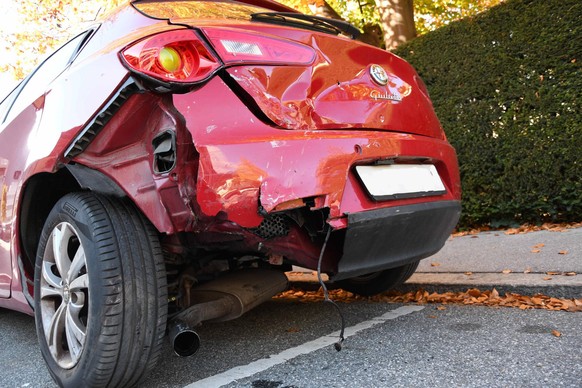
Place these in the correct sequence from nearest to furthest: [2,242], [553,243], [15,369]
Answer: [15,369] → [2,242] → [553,243]

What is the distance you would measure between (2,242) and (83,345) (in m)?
1.26

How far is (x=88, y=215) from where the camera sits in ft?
6.86

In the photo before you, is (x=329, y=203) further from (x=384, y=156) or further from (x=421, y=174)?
(x=421, y=174)

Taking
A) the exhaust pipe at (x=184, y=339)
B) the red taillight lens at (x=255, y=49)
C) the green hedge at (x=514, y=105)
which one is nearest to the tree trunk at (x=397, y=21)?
the green hedge at (x=514, y=105)

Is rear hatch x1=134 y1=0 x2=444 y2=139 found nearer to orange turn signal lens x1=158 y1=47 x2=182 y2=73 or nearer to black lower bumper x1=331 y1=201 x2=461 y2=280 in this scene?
orange turn signal lens x1=158 y1=47 x2=182 y2=73

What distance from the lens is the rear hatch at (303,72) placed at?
1.94m

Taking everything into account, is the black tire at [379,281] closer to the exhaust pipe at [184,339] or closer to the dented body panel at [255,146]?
the dented body panel at [255,146]

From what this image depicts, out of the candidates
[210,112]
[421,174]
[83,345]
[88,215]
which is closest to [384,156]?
[421,174]

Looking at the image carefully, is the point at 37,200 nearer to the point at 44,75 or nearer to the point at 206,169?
the point at 44,75

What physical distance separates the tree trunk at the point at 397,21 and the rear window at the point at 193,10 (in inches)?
228

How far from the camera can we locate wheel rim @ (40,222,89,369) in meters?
2.12

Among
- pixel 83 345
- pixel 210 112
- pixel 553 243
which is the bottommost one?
pixel 553 243

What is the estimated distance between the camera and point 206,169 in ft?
5.92

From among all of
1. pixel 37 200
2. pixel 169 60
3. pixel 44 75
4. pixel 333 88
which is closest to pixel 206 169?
pixel 169 60
